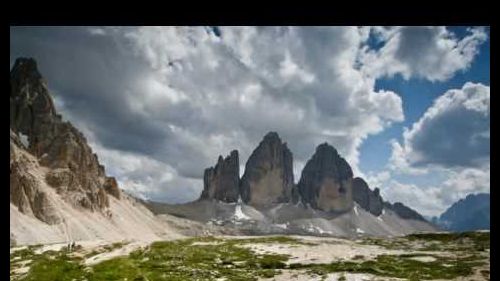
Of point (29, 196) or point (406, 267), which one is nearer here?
point (406, 267)

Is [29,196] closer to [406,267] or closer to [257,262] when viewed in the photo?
[257,262]

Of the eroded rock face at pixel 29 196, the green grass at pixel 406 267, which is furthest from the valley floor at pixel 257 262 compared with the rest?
the eroded rock face at pixel 29 196

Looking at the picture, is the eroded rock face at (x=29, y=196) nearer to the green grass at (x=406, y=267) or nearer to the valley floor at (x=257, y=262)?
the valley floor at (x=257, y=262)

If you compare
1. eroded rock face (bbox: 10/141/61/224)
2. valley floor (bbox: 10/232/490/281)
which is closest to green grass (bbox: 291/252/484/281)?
valley floor (bbox: 10/232/490/281)

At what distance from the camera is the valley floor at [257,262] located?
3925cm

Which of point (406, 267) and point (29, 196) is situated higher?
point (29, 196)

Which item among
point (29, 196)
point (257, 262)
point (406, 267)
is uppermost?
point (29, 196)

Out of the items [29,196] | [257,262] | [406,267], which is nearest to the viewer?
[406,267]

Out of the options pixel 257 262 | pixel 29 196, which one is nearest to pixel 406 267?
pixel 257 262

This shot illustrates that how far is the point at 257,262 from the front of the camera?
47875 mm
